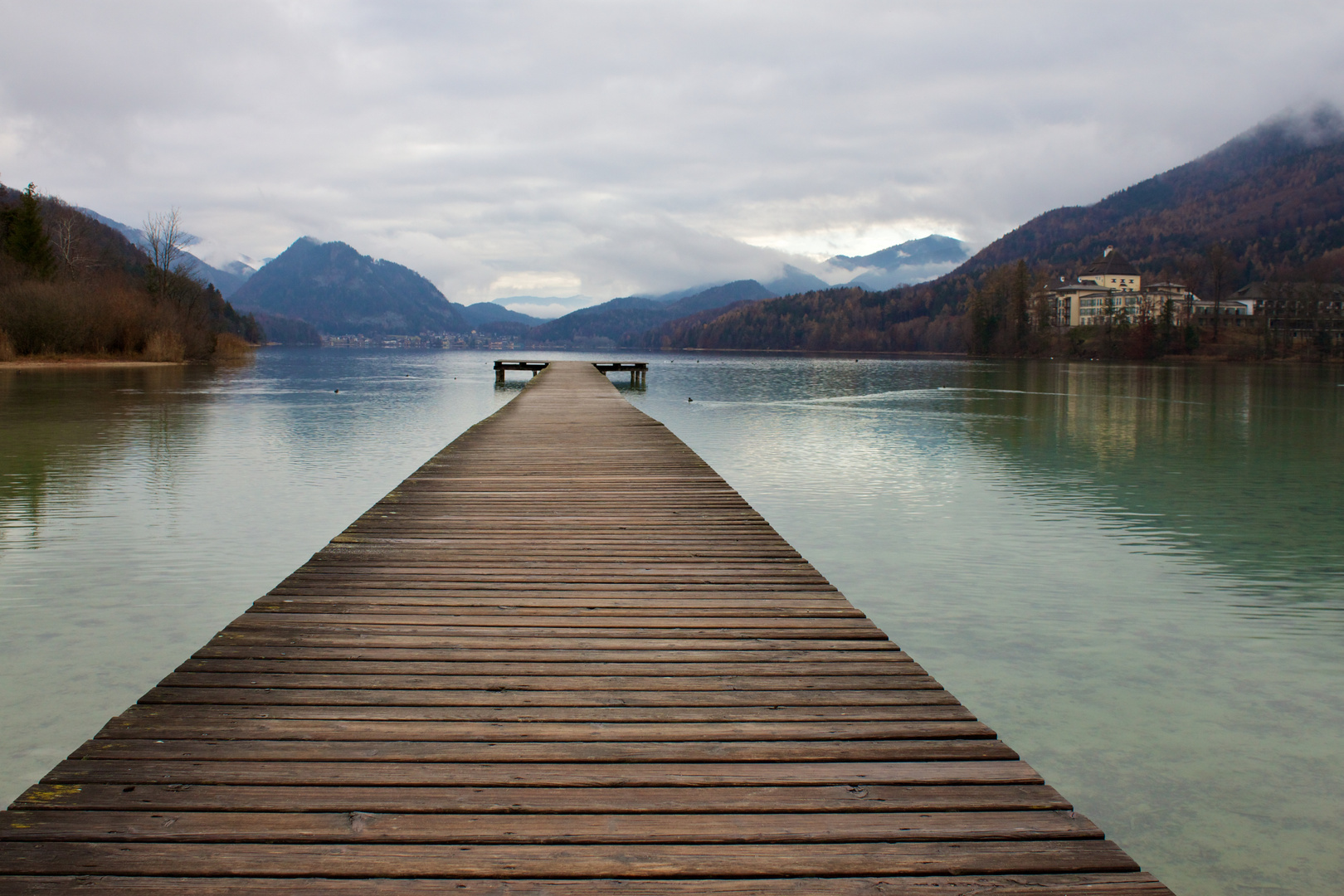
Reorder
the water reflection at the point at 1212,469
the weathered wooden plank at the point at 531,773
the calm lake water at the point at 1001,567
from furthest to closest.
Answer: the water reflection at the point at 1212,469, the calm lake water at the point at 1001,567, the weathered wooden plank at the point at 531,773

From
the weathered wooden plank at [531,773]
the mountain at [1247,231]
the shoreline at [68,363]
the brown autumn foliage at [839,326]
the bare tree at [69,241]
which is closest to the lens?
the weathered wooden plank at [531,773]

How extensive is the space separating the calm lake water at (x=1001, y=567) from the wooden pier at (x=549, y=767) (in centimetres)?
170

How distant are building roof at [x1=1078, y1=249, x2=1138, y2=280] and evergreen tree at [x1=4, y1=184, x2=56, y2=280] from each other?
429 ft

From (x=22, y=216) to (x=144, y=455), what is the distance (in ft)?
167

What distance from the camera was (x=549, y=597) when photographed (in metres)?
5.35

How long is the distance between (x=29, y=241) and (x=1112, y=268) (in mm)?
134420

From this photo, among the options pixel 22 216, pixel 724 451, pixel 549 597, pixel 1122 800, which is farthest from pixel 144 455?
pixel 22 216

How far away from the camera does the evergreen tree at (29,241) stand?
175ft

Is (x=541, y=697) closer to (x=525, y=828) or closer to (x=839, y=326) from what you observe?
(x=525, y=828)

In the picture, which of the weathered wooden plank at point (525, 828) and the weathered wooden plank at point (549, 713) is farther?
the weathered wooden plank at point (549, 713)

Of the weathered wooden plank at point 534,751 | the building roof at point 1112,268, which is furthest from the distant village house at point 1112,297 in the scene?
the weathered wooden plank at point 534,751

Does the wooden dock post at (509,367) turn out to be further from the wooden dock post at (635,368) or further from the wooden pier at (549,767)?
the wooden pier at (549,767)

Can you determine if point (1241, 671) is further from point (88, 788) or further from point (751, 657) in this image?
point (88, 788)

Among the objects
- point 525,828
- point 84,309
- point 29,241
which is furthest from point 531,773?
point 29,241
